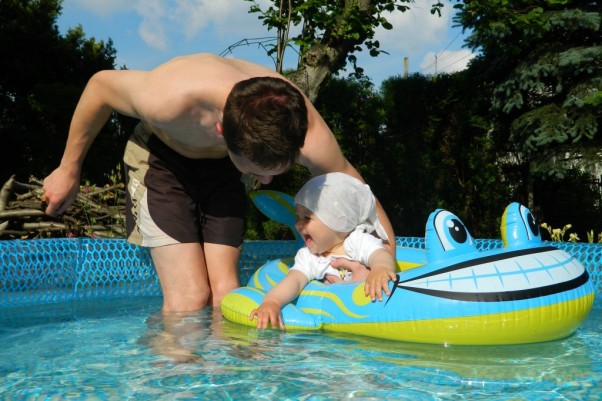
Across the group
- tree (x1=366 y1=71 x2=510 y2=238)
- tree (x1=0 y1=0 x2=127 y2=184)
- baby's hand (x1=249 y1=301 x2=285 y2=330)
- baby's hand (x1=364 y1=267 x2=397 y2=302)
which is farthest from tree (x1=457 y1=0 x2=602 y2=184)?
baby's hand (x1=249 y1=301 x2=285 y2=330)

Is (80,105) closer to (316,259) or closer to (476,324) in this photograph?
(316,259)

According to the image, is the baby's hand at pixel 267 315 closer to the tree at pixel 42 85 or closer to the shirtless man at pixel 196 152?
the shirtless man at pixel 196 152

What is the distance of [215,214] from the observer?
381cm

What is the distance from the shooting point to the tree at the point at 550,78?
8703 mm

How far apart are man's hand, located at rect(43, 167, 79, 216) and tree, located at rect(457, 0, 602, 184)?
5.82 metres

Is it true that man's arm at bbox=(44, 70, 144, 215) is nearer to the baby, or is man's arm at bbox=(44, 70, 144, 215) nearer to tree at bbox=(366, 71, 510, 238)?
the baby

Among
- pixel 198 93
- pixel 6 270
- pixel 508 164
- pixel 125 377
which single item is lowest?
pixel 125 377

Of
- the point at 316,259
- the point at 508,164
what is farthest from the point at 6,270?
the point at 508,164

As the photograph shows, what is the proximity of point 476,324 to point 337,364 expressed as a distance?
63 cm

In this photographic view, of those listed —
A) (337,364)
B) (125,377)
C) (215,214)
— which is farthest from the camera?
(215,214)

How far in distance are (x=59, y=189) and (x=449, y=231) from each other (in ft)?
6.79

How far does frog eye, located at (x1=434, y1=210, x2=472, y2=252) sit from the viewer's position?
2992 millimetres

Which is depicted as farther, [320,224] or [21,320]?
[21,320]

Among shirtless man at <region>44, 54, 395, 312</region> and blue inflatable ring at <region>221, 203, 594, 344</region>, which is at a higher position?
shirtless man at <region>44, 54, 395, 312</region>
